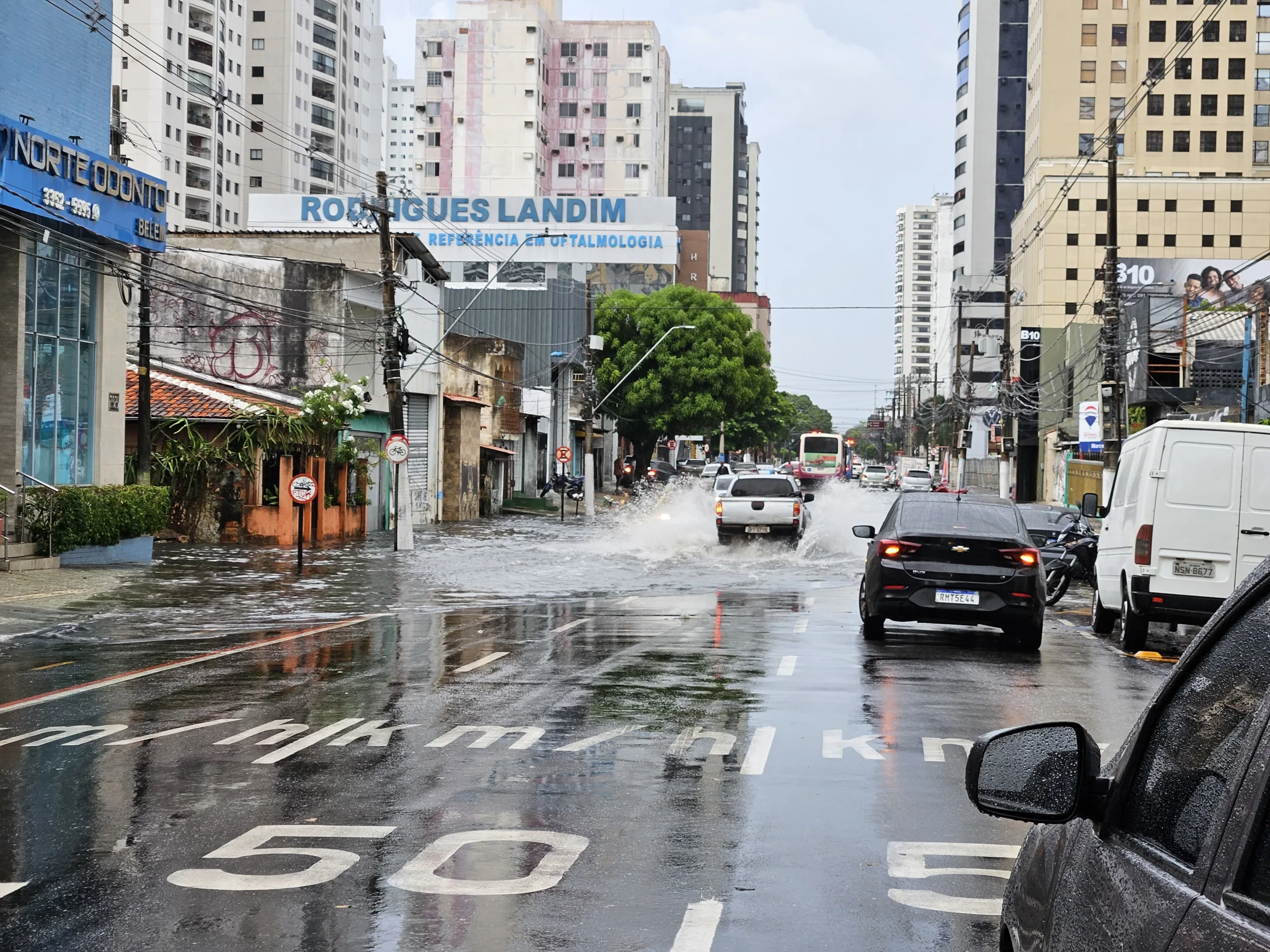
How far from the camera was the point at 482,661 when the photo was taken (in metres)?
15.4

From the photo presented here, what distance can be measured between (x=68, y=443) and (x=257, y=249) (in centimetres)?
2367

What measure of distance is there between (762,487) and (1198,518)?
2005 cm

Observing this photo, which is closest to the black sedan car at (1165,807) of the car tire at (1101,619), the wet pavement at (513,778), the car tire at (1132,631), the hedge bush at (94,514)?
the wet pavement at (513,778)

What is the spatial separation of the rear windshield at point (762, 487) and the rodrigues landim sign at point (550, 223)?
7565 cm

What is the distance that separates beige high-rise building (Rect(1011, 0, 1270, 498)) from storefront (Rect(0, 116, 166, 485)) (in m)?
81.6

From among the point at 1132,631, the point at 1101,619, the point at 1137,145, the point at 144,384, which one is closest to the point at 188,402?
the point at 144,384

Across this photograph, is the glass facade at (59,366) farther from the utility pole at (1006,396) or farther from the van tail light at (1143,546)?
the utility pole at (1006,396)

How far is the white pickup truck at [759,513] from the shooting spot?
36.0 metres

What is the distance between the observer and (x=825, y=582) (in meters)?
28.5

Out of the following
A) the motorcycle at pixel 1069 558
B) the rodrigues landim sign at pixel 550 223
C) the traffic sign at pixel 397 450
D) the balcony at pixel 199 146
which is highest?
the balcony at pixel 199 146

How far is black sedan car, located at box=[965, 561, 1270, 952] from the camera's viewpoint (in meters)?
2.41

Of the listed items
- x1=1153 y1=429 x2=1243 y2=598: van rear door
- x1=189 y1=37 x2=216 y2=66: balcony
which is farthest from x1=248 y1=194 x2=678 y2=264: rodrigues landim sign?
x1=1153 y1=429 x2=1243 y2=598: van rear door

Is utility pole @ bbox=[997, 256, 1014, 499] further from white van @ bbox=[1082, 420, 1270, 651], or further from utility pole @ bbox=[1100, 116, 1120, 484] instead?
white van @ bbox=[1082, 420, 1270, 651]

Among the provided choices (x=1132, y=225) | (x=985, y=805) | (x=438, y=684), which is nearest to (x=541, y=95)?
(x=1132, y=225)
